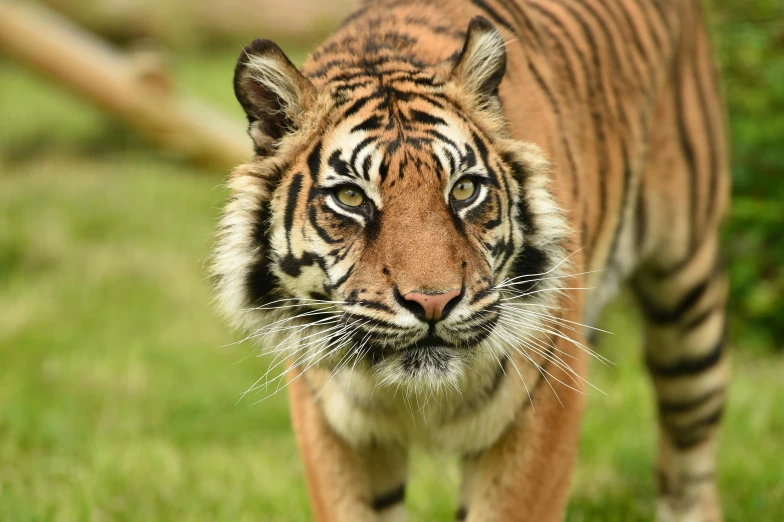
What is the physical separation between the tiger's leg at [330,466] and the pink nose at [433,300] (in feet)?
2.06

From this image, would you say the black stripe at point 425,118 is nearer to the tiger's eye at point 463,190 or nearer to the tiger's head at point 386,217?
the tiger's head at point 386,217

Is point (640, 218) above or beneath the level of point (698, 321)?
above

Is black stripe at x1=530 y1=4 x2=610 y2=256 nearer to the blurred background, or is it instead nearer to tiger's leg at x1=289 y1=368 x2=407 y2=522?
tiger's leg at x1=289 y1=368 x2=407 y2=522

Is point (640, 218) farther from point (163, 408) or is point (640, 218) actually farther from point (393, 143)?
point (163, 408)

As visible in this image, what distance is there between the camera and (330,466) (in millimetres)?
2457

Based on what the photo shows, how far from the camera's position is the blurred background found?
3.46m

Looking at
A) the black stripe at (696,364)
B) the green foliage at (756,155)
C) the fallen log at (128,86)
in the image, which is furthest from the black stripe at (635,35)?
the fallen log at (128,86)

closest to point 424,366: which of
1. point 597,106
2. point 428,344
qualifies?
point 428,344

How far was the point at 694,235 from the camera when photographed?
10.9ft

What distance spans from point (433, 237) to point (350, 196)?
226mm

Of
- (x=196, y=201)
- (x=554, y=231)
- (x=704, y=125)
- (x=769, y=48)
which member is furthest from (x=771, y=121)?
(x=196, y=201)

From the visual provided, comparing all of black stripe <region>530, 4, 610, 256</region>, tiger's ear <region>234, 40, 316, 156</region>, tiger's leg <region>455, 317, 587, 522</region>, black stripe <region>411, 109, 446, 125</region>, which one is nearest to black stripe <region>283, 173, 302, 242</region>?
tiger's ear <region>234, 40, 316, 156</region>

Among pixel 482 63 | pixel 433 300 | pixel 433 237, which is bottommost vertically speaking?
pixel 433 300

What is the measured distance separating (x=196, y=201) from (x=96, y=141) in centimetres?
247
